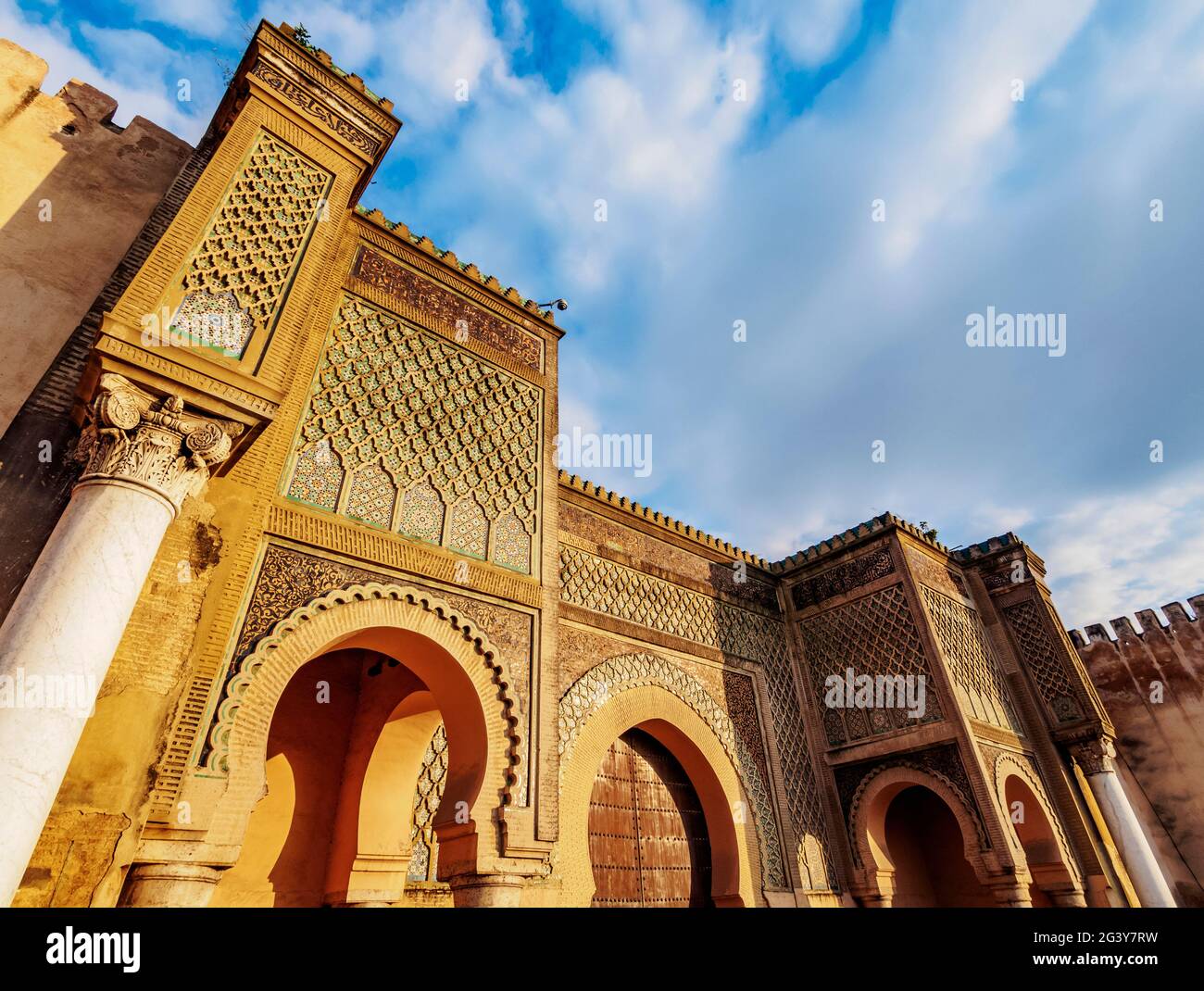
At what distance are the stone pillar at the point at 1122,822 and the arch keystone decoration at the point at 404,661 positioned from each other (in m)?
7.62

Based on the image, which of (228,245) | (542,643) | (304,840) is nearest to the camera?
(228,245)

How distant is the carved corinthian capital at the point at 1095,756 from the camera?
7.82m

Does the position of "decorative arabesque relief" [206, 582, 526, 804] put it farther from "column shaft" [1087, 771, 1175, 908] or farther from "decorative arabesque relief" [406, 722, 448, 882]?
"column shaft" [1087, 771, 1175, 908]

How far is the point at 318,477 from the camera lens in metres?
3.85

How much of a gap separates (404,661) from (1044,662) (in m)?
8.36

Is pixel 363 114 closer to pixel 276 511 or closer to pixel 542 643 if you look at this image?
pixel 276 511

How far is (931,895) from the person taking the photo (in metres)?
8.22

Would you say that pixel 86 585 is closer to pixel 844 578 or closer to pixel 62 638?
pixel 62 638

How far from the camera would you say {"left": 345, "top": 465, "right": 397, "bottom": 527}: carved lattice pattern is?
12.9ft

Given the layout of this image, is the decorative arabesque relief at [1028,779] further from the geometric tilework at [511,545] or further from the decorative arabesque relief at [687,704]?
the geometric tilework at [511,545]

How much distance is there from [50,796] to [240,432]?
1.62 metres

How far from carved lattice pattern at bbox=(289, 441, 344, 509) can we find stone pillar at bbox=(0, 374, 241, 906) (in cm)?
70
